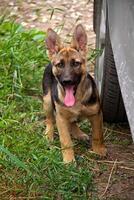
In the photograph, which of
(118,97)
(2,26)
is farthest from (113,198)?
(2,26)

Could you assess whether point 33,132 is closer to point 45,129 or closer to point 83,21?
point 45,129

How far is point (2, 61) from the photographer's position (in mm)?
5672

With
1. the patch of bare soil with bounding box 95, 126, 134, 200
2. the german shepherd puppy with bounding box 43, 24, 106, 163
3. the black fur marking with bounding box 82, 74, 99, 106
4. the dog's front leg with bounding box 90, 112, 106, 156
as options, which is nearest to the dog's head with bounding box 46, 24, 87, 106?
the german shepherd puppy with bounding box 43, 24, 106, 163

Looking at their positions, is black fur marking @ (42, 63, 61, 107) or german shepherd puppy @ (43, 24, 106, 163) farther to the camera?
black fur marking @ (42, 63, 61, 107)

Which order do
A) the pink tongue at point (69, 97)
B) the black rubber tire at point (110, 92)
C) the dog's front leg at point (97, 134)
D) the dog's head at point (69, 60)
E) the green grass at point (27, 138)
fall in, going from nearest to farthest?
1. the green grass at point (27, 138)
2. the dog's head at point (69, 60)
3. the pink tongue at point (69, 97)
4. the black rubber tire at point (110, 92)
5. the dog's front leg at point (97, 134)

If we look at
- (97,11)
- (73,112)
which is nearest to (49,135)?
(73,112)

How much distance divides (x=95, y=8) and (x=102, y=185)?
153cm

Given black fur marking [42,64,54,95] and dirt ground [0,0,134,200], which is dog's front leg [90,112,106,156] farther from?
black fur marking [42,64,54,95]

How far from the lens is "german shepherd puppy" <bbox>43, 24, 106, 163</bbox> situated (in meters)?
4.17

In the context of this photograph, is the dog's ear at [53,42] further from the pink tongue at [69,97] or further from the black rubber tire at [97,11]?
the black rubber tire at [97,11]

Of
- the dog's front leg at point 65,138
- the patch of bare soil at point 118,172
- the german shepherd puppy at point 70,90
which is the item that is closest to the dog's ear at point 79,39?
the german shepherd puppy at point 70,90

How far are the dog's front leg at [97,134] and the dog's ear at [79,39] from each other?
0.50 m

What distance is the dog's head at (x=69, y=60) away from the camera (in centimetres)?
414

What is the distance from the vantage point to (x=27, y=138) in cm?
457
